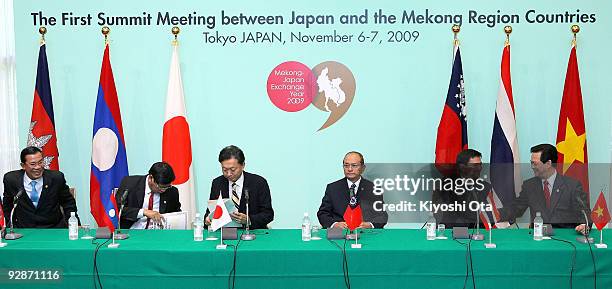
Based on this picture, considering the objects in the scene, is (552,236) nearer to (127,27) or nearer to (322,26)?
(322,26)

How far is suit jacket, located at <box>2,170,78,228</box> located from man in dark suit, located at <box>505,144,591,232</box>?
3.43 meters

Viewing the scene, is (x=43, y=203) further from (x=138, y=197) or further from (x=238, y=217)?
(x=238, y=217)

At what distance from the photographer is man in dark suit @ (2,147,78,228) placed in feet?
17.1

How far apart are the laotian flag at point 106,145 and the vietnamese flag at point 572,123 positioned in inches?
151

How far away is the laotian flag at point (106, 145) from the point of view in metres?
6.07

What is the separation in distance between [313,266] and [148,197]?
1668 mm

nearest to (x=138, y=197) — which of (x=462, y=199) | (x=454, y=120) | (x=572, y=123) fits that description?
(x=462, y=199)

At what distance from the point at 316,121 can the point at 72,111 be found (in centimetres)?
228

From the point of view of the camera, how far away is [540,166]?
16.9 ft

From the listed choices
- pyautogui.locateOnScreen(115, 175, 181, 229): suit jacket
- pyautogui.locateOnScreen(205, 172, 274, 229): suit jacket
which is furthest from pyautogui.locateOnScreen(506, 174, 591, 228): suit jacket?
pyautogui.locateOnScreen(115, 175, 181, 229): suit jacket

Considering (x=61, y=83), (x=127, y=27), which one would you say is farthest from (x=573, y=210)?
(x=61, y=83)

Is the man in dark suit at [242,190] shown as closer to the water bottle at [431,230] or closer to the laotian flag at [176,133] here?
the laotian flag at [176,133]

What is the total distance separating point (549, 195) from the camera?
509 centimetres

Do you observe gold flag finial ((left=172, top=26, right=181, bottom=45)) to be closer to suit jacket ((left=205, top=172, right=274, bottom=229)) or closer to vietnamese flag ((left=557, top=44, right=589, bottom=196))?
suit jacket ((left=205, top=172, right=274, bottom=229))
